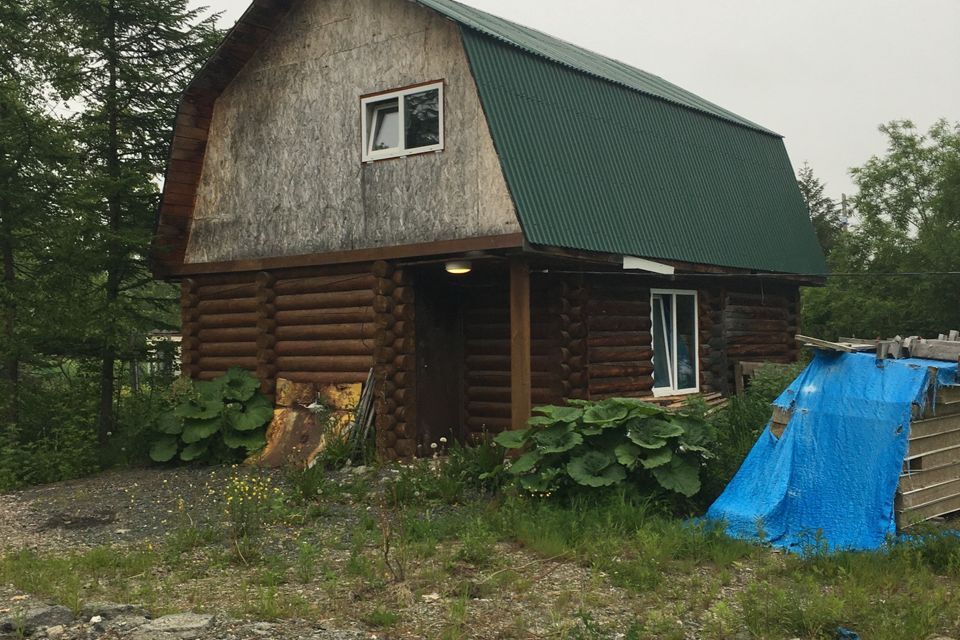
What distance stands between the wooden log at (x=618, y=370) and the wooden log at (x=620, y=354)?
0.32 feet

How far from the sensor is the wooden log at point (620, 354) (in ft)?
45.6

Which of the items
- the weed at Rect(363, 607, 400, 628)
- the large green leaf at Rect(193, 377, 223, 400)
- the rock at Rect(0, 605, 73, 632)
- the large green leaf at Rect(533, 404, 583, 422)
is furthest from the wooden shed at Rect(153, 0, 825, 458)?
the rock at Rect(0, 605, 73, 632)

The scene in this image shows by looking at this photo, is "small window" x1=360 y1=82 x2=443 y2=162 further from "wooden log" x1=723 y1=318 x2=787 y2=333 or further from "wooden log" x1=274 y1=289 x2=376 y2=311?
"wooden log" x1=723 y1=318 x2=787 y2=333

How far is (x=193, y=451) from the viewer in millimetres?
13883

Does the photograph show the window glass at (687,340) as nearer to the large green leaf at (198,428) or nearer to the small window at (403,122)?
the small window at (403,122)

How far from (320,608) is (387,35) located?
8.91m

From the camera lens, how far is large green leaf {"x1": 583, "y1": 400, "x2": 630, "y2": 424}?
32.6 ft

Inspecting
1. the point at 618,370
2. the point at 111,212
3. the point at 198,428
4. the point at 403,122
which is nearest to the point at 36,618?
the point at 198,428

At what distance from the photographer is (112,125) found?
51.7ft

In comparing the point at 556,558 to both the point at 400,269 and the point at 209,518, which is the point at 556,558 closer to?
the point at 209,518

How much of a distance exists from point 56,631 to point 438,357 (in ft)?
28.2

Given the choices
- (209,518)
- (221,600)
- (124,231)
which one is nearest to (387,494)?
(209,518)

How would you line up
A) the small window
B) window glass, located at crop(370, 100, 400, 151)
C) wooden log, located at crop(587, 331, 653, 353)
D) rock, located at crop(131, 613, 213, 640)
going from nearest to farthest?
rock, located at crop(131, 613, 213, 640)
the small window
window glass, located at crop(370, 100, 400, 151)
wooden log, located at crop(587, 331, 653, 353)

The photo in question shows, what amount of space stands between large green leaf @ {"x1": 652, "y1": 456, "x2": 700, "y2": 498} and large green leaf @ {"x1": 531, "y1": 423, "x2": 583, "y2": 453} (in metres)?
0.89
